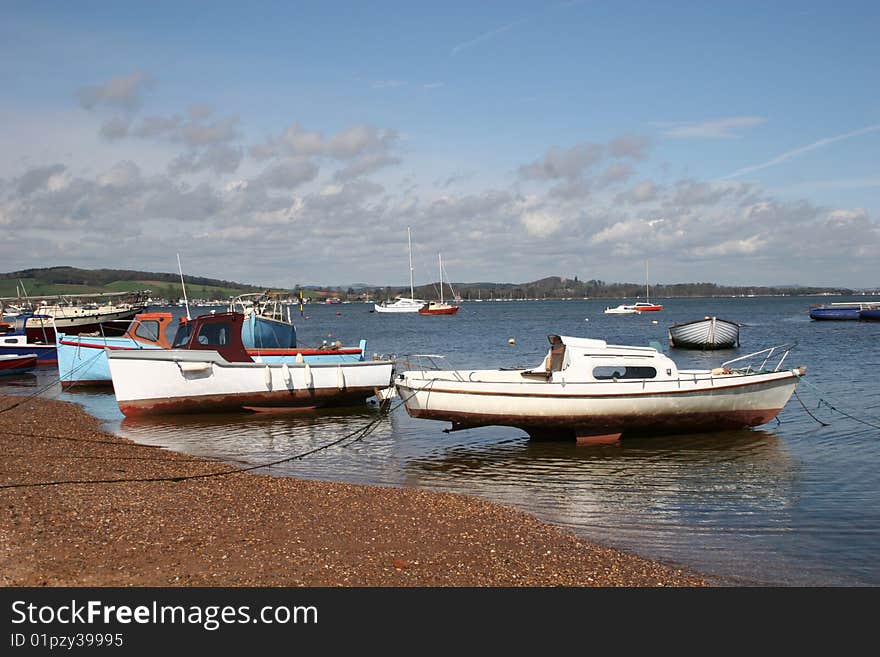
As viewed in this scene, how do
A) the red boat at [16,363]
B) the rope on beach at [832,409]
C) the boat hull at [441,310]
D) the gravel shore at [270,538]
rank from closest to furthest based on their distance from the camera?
the gravel shore at [270,538]
the rope on beach at [832,409]
the red boat at [16,363]
the boat hull at [441,310]

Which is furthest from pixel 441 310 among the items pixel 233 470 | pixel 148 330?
pixel 233 470

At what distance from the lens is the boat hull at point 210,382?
2153 cm

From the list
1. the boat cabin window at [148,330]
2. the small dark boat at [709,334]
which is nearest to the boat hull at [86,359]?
the boat cabin window at [148,330]

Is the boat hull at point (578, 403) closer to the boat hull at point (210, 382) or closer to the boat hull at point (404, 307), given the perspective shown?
the boat hull at point (210, 382)

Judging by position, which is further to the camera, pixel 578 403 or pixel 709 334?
pixel 709 334

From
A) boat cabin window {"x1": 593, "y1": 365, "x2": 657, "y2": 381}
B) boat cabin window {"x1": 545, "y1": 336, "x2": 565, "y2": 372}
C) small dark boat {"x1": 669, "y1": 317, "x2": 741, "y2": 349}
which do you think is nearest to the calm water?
boat cabin window {"x1": 593, "y1": 365, "x2": 657, "y2": 381}

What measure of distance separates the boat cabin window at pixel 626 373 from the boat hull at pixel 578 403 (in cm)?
43

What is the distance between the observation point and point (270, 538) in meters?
9.41

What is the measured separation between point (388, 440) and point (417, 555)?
1003 cm

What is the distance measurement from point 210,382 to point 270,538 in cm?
1316

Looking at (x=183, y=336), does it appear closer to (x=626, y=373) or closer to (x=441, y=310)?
(x=626, y=373)
